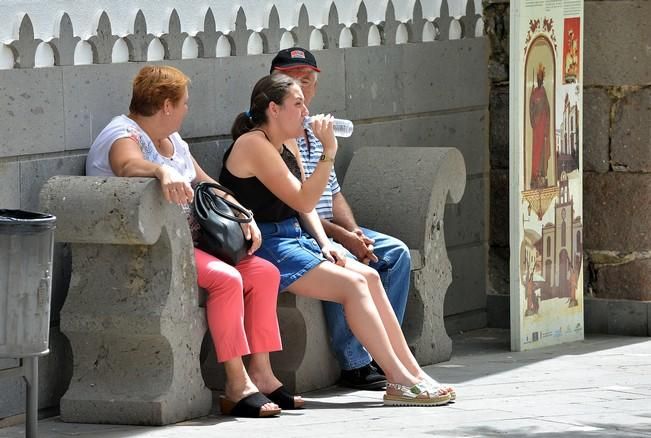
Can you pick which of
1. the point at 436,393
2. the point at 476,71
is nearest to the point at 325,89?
the point at 476,71

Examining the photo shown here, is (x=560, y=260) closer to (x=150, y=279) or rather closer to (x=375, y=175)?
(x=375, y=175)

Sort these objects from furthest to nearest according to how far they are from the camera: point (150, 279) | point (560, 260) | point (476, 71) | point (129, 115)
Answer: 1. point (476, 71)
2. point (560, 260)
3. point (129, 115)
4. point (150, 279)

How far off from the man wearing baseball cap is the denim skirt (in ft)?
1.22

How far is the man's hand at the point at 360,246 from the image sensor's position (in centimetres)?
741

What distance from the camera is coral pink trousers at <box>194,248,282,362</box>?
21.0ft

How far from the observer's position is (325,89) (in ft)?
26.7

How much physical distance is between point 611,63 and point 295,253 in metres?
2.92

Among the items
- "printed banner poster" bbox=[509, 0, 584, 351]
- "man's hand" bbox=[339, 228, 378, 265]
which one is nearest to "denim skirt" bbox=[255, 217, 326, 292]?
"man's hand" bbox=[339, 228, 378, 265]

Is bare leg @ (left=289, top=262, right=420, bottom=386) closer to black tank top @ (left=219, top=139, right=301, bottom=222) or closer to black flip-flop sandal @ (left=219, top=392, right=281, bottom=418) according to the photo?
black tank top @ (left=219, top=139, right=301, bottom=222)

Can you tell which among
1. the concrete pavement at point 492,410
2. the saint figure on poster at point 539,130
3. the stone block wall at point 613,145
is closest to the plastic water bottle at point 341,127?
the concrete pavement at point 492,410

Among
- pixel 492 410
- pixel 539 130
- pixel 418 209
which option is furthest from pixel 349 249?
pixel 539 130

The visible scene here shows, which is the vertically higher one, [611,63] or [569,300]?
[611,63]

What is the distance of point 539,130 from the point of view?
8352 mm

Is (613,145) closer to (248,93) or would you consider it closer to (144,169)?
(248,93)
